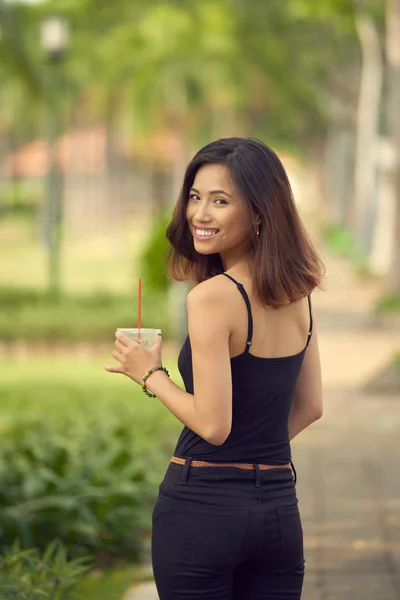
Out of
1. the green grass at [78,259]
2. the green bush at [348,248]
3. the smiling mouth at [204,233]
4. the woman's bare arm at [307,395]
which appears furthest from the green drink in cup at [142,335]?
the green bush at [348,248]

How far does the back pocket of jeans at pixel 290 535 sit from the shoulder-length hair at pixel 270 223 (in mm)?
519

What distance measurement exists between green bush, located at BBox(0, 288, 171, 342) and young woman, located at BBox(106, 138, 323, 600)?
12630 mm

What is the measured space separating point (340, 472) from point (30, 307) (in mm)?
11319

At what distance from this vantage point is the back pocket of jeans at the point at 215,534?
121 inches

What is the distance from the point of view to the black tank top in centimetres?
309

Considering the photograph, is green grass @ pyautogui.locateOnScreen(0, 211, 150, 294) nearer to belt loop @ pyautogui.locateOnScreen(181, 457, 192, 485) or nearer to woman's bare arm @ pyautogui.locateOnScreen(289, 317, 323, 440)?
woman's bare arm @ pyautogui.locateOnScreen(289, 317, 323, 440)

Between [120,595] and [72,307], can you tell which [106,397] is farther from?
[72,307]

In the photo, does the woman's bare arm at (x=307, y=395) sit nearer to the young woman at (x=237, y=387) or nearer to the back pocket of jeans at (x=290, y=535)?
the young woman at (x=237, y=387)

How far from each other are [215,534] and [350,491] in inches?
175

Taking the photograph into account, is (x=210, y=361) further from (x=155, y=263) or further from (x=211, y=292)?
(x=155, y=263)

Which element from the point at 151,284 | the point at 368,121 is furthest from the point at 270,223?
the point at 368,121

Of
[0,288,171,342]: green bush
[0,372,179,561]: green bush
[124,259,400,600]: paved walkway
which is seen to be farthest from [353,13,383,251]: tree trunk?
[0,372,179,561]: green bush

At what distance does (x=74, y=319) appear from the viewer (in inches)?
672

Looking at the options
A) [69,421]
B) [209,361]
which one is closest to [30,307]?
[69,421]
